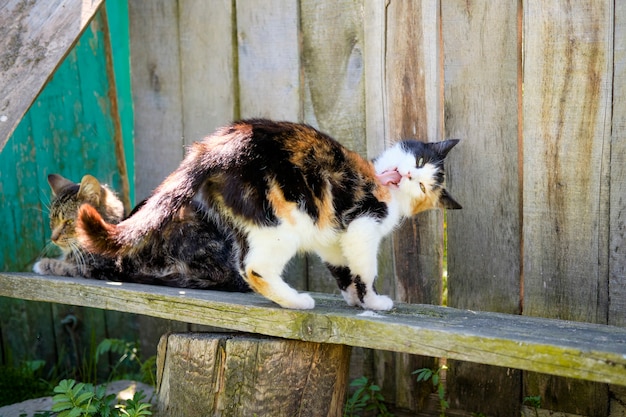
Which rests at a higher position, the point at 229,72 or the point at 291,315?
the point at 229,72

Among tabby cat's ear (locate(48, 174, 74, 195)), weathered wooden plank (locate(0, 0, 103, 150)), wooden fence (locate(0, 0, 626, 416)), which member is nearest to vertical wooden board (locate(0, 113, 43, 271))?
tabby cat's ear (locate(48, 174, 74, 195))

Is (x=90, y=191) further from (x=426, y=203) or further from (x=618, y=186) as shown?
(x=618, y=186)

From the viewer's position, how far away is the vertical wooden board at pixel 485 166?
11.5 ft

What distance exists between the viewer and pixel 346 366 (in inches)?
130

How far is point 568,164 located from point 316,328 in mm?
1360

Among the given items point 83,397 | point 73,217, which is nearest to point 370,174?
point 83,397

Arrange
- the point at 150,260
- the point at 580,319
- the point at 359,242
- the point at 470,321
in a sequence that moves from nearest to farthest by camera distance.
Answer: the point at 470,321 < the point at 359,242 < the point at 580,319 < the point at 150,260

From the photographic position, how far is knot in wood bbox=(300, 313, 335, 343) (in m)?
2.99

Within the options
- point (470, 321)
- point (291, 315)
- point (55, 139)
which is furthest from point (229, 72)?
point (470, 321)

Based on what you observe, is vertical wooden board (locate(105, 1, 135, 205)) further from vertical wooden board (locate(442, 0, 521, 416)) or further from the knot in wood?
the knot in wood

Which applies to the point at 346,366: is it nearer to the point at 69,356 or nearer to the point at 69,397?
the point at 69,397

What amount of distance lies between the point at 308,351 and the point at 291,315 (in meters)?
0.19

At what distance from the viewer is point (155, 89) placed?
14.6 ft

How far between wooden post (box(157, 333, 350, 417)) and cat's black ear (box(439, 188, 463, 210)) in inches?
32.0
